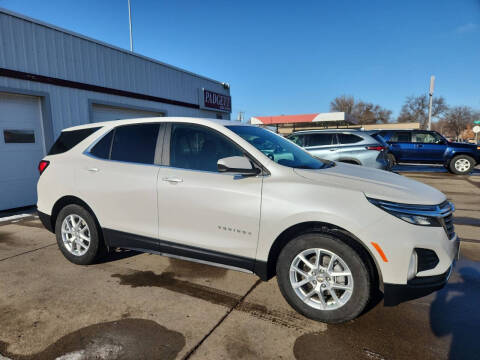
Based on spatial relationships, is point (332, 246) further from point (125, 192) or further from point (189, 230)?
point (125, 192)

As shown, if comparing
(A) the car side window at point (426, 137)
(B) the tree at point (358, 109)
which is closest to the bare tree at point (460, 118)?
(B) the tree at point (358, 109)

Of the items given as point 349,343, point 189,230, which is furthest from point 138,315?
point 349,343

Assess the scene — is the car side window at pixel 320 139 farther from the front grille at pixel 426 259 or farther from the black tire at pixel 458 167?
the black tire at pixel 458 167

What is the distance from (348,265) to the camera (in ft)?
7.61

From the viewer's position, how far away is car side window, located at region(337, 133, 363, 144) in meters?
8.14

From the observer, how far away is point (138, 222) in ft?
10.5

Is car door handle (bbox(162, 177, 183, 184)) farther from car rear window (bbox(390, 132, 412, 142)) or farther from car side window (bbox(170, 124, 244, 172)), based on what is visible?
car rear window (bbox(390, 132, 412, 142))

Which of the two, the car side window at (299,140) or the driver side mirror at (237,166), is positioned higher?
the car side window at (299,140)

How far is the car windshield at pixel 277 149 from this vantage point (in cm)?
292

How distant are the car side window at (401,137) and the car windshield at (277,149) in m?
12.1

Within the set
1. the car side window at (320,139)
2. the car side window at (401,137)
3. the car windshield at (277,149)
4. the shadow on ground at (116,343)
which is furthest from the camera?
the car side window at (401,137)

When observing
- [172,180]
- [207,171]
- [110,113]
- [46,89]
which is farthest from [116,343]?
[110,113]

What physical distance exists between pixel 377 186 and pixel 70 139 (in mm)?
3754

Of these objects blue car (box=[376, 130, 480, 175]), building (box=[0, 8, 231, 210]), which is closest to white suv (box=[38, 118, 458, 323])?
building (box=[0, 8, 231, 210])
